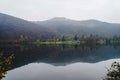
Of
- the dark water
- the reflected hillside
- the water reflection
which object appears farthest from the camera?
the reflected hillside

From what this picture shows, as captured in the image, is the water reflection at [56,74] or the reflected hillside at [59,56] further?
the reflected hillside at [59,56]

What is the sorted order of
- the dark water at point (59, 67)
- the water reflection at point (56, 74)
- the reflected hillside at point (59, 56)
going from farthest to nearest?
the reflected hillside at point (59, 56)
the dark water at point (59, 67)
the water reflection at point (56, 74)

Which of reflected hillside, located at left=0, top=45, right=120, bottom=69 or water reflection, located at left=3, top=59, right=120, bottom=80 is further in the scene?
reflected hillside, located at left=0, top=45, right=120, bottom=69

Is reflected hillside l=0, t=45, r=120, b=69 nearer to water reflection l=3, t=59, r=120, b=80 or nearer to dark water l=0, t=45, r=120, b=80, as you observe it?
dark water l=0, t=45, r=120, b=80

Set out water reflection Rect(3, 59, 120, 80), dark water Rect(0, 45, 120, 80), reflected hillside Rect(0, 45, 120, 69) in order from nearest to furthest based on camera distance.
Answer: water reflection Rect(3, 59, 120, 80)
dark water Rect(0, 45, 120, 80)
reflected hillside Rect(0, 45, 120, 69)

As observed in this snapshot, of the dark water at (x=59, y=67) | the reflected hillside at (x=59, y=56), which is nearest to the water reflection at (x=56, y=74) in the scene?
the dark water at (x=59, y=67)

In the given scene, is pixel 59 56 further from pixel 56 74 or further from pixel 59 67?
pixel 56 74

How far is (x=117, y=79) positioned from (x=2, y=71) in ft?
22.5

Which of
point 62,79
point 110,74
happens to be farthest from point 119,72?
point 62,79

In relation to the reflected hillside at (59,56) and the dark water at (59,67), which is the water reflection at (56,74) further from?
the reflected hillside at (59,56)

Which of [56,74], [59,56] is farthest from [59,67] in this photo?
[59,56]

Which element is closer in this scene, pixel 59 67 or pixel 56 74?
pixel 56 74

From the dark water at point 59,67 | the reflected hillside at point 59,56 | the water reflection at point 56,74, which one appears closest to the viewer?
the water reflection at point 56,74

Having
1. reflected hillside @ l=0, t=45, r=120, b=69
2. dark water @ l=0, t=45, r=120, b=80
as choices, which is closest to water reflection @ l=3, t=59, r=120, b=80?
dark water @ l=0, t=45, r=120, b=80
